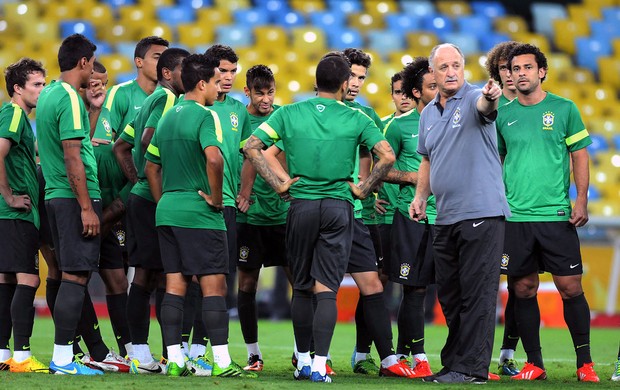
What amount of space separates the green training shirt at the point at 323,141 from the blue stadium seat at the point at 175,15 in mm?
13713

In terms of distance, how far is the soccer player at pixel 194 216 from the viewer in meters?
7.24

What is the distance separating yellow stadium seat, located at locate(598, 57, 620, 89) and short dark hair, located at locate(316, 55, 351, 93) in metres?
15.3

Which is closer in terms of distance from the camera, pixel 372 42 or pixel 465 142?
pixel 465 142

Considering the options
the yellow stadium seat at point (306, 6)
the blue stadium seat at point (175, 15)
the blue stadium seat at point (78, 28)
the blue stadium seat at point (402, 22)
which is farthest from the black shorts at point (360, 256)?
the yellow stadium seat at point (306, 6)

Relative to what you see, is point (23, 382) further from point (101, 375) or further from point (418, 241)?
point (418, 241)

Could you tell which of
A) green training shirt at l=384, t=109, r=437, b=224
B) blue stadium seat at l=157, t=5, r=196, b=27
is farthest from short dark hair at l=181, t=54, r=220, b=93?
blue stadium seat at l=157, t=5, r=196, b=27

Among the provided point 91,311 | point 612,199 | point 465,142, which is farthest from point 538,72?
point 612,199

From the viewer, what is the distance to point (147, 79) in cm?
888

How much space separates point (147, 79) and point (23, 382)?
316cm

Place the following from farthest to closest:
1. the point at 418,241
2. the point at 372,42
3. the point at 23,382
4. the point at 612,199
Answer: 1. the point at 372,42
2. the point at 612,199
3. the point at 418,241
4. the point at 23,382

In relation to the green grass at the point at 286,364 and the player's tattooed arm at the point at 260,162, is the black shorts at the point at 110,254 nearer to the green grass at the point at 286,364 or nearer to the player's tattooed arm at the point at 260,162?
the green grass at the point at 286,364

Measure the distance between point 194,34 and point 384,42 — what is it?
12.9 ft

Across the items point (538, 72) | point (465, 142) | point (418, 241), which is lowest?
point (418, 241)

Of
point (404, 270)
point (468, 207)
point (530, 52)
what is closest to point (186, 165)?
point (468, 207)
